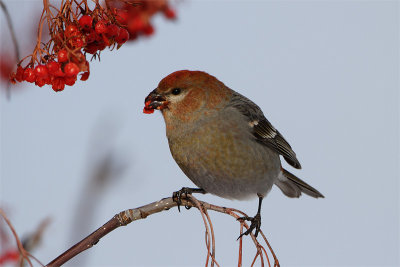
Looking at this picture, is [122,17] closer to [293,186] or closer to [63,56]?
[63,56]

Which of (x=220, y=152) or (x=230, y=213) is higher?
(x=220, y=152)

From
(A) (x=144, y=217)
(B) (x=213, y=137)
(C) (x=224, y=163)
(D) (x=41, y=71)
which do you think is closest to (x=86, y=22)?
(D) (x=41, y=71)

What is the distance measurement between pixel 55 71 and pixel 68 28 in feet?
0.63

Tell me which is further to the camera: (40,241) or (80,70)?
(40,241)

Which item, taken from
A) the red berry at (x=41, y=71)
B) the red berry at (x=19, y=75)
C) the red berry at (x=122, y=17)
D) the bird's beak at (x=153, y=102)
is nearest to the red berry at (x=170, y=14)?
the red berry at (x=122, y=17)

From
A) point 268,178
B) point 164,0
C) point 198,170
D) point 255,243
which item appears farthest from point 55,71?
point 268,178

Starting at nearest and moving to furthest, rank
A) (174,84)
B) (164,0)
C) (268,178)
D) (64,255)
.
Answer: (164,0) < (64,255) < (174,84) < (268,178)

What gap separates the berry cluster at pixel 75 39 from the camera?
2170 millimetres

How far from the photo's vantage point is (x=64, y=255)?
2.07 m

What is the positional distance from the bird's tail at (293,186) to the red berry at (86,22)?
257cm

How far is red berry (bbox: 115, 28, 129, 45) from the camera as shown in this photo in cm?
228

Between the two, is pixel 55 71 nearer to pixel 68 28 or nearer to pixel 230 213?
pixel 68 28

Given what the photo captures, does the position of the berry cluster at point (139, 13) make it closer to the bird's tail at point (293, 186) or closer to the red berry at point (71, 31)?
the red berry at point (71, 31)

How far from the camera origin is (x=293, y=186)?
4.48 metres
